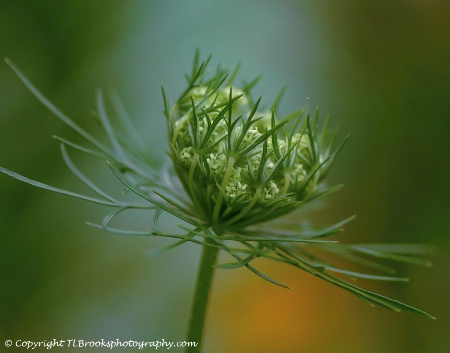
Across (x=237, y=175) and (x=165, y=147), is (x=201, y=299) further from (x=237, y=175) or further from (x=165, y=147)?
(x=165, y=147)

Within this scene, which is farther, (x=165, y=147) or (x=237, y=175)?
(x=165, y=147)

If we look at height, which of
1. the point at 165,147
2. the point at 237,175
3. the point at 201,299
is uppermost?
the point at 165,147

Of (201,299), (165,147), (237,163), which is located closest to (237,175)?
(237,163)

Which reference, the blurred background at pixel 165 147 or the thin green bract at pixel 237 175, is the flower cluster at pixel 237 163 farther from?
the blurred background at pixel 165 147

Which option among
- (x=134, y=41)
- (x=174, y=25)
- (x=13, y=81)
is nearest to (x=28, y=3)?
(x=13, y=81)

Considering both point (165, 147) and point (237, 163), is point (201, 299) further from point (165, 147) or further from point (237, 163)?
point (165, 147)

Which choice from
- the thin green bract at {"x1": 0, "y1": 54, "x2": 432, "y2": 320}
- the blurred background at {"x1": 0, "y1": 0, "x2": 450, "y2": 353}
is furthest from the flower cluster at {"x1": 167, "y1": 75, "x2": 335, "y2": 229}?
the blurred background at {"x1": 0, "y1": 0, "x2": 450, "y2": 353}

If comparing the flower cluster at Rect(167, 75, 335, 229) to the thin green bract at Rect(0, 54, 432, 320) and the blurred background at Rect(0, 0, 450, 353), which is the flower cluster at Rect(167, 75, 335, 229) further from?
the blurred background at Rect(0, 0, 450, 353)

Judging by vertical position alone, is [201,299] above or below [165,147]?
below
